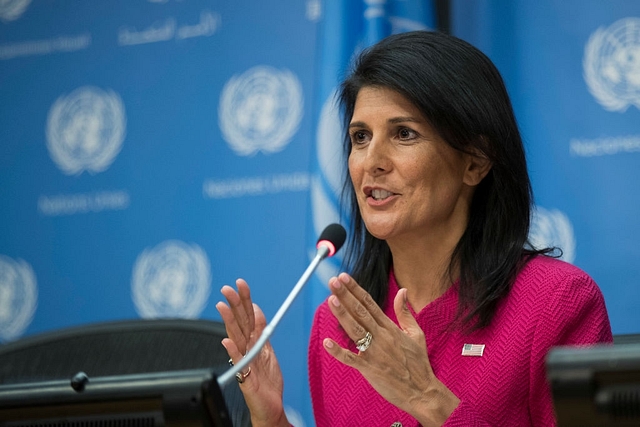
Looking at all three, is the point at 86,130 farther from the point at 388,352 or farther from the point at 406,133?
the point at 388,352

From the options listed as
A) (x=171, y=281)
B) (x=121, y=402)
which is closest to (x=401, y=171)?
(x=121, y=402)

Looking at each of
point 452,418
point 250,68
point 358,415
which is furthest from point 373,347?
point 250,68

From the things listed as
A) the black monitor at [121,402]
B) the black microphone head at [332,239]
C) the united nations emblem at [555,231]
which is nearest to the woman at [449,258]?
the black microphone head at [332,239]

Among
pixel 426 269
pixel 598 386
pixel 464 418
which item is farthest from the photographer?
pixel 426 269

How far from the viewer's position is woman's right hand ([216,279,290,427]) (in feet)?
6.07

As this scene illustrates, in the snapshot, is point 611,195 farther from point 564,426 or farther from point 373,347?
point 564,426

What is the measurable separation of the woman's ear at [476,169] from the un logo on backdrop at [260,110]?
1.61 m

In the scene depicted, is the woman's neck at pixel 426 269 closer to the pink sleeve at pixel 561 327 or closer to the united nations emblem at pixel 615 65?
the pink sleeve at pixel 561 327

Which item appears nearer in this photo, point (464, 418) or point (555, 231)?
point (464, 418)

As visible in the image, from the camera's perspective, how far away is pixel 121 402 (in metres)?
1.22

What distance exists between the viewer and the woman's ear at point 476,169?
2.14 metres

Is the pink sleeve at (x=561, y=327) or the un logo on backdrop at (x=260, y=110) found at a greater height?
the un logo on backdrop at (x=260, y=110)

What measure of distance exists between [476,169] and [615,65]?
1.12 m

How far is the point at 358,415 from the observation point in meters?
2.05
